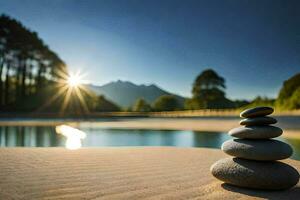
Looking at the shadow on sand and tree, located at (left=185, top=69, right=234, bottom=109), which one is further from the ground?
tree, located at (left=185, top=69, right=234, bottom=109)

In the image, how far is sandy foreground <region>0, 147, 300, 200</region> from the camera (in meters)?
3.99

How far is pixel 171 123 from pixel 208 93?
1260cm

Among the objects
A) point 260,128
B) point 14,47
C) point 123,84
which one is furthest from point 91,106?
point 123,84

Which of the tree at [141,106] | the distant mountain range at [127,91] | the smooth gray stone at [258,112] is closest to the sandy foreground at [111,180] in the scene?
the smooth gray stone at [258,112]

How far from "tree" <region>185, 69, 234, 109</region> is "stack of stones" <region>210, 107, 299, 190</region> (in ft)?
108

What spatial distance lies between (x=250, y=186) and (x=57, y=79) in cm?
3497

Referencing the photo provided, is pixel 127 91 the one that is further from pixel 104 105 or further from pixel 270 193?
pixel 270 193

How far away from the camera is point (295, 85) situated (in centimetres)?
3180

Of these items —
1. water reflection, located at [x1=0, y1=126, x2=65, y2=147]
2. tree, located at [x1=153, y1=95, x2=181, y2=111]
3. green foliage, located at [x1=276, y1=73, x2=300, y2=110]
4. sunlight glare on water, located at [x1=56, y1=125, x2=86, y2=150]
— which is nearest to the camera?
sunlight glare on water, located at [x1=56, y1=125, x2=86, y2=150]

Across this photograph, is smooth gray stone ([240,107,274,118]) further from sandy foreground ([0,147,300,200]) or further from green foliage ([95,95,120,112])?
green foliage ([95,95,120,112])

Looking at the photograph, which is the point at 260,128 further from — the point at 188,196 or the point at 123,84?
the point at 123,84

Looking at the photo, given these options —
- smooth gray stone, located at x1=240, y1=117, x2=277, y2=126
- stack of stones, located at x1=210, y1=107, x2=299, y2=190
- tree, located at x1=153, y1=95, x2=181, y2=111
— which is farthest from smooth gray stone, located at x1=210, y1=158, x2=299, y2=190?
tree, located at x1=153, y1=95, x2=181, y2=111

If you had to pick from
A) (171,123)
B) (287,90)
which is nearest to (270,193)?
(171,123)

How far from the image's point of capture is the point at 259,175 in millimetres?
4191
